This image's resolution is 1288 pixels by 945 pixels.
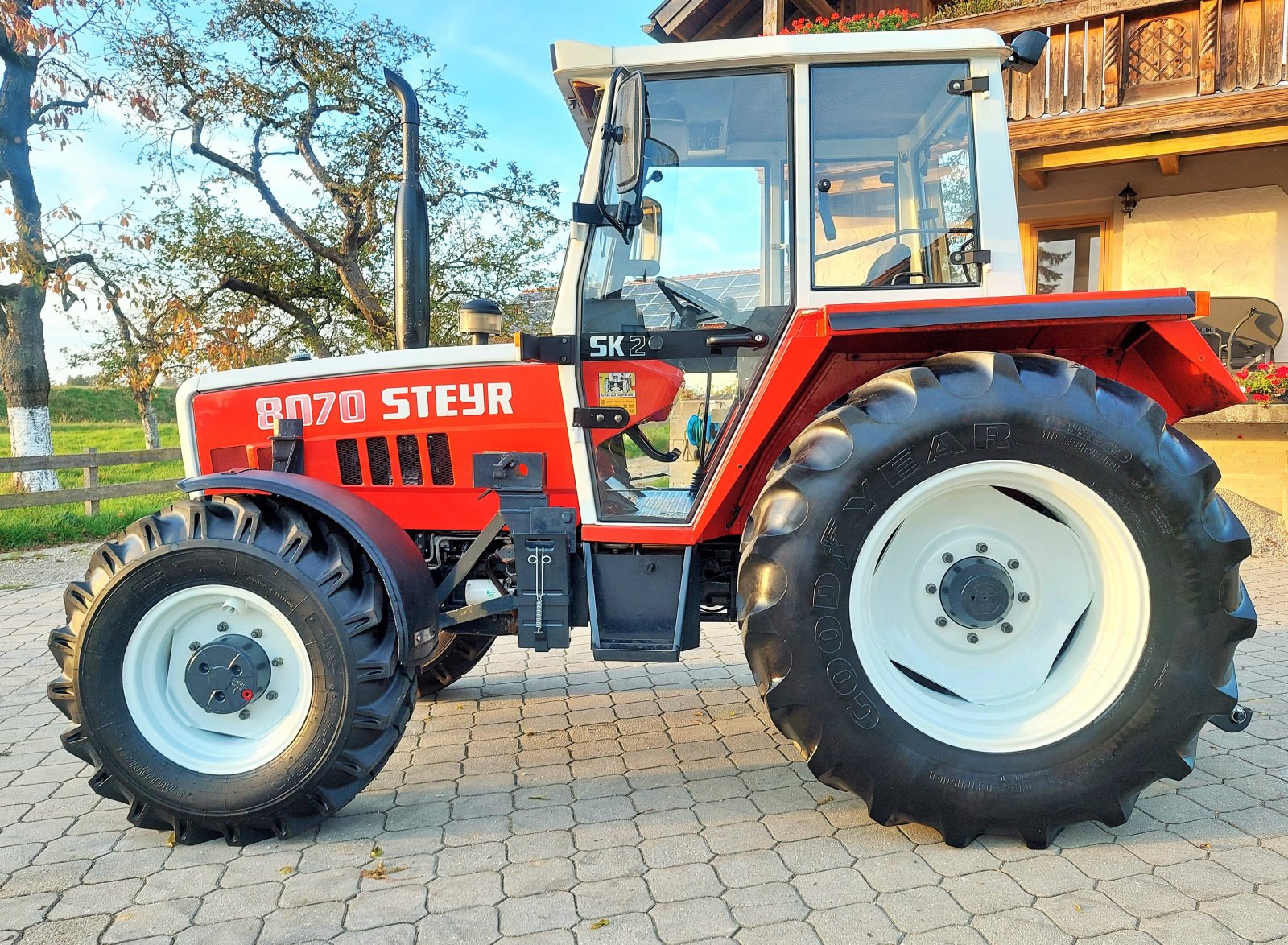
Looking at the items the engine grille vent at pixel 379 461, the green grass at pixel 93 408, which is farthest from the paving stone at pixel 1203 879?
the green grass at pixel 93 408

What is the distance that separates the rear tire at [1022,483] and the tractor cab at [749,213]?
486 mm

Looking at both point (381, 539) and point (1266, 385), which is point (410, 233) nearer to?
point (381, 539)

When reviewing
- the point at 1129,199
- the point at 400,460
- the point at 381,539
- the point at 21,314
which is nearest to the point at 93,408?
the point at 21,314

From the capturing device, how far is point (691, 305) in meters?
2.87

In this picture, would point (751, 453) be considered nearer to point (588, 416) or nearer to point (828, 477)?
point (828, 477)

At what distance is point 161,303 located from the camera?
41.6 ft

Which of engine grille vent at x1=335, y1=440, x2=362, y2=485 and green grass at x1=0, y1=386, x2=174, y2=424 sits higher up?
green grass at x1=0, y1=386, x2=174, y2=424

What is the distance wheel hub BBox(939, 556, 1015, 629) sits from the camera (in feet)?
8.57

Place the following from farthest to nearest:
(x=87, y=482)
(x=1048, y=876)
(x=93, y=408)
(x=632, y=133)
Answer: (x=93, y=408), (x=87, y=482), (x=632, y=133), (x=1048, y=876)

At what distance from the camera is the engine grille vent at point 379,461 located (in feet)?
10.4

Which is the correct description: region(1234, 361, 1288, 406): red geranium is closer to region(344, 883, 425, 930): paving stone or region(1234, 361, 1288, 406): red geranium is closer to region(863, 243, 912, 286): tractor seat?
region(863, 243, 912, 286): tractor seat

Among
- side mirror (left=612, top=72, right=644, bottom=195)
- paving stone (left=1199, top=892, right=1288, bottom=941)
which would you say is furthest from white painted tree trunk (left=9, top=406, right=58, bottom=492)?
paving stone (left=1199, top=892, right=1288, bottom=941)

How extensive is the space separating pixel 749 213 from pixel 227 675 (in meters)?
2.29

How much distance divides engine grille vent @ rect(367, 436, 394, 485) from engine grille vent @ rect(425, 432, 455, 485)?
0.55ft
